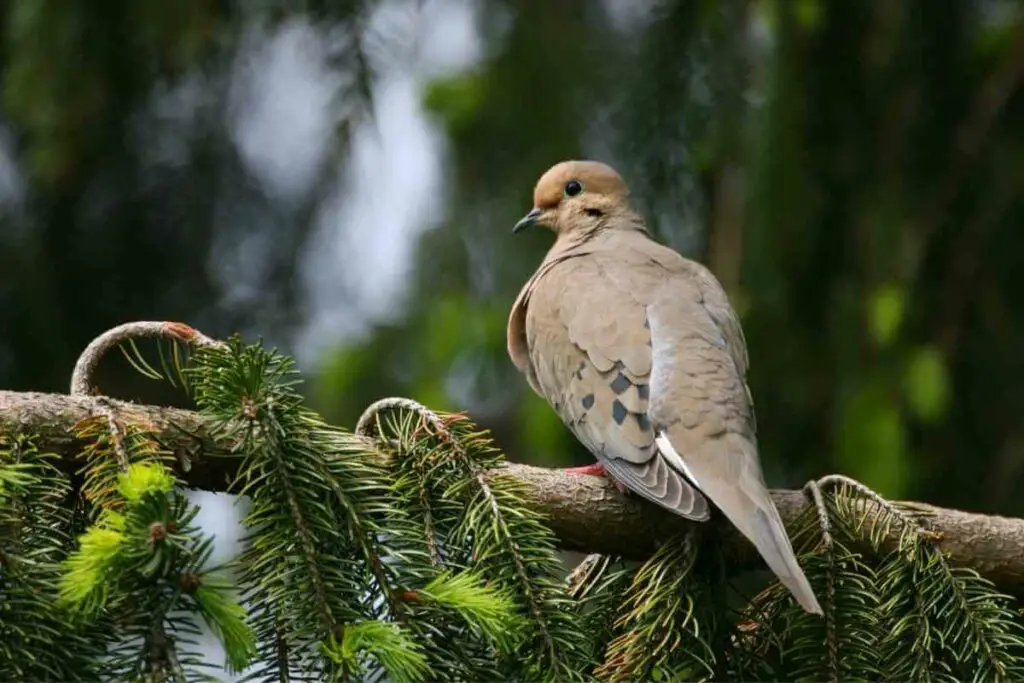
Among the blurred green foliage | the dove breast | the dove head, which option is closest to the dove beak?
the dove head

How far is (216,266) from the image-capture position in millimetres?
4910

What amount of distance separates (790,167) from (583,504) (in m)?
1.55

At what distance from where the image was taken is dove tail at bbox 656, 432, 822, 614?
6.75 feet

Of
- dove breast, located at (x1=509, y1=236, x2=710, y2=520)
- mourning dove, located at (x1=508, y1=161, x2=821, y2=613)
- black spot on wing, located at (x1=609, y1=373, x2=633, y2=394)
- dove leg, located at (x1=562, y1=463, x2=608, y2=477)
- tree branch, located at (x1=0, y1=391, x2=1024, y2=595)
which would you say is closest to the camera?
tree branch, located at (x1=0, y1=391, x2=1024, y2=595)

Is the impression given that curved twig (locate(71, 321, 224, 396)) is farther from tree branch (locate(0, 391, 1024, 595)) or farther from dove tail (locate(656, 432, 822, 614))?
dove tail (locate(656, 432, 822, 614))

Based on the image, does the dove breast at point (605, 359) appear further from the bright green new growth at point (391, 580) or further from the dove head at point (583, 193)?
the dove head at point (583, 193)

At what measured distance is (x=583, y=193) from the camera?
12.5ft

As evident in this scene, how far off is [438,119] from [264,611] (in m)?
2.96

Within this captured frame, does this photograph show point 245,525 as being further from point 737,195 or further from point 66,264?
point 66,264

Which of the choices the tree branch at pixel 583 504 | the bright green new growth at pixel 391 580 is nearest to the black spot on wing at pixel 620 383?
the tree branch at pixel 583 504

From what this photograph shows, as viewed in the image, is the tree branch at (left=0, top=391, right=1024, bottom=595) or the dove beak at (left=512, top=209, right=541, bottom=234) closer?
the tree branch at (left=0, top=391, right=1024, bottom=595)

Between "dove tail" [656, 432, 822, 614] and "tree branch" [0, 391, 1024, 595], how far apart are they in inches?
3.4

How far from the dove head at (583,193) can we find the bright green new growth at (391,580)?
1.62 metres

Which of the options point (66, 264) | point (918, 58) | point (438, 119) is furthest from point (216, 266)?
point (918, 58)
